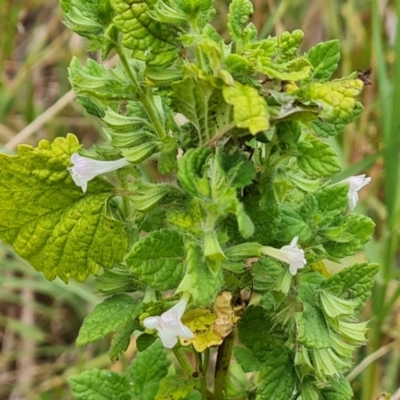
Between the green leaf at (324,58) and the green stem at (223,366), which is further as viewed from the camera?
the green stem at (223,366)

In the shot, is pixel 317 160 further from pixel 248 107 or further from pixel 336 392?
pixel 336 392

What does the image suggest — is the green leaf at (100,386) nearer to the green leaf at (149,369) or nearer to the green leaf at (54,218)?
the green leaf at (149,369)

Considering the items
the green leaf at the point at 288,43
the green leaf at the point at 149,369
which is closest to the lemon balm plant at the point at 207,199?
the green leaf at the point at 288,43

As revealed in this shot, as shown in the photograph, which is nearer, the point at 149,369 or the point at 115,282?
the point at 115,282

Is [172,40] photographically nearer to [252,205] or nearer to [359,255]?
[252,205]

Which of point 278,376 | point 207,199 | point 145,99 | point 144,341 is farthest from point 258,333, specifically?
point 145,99

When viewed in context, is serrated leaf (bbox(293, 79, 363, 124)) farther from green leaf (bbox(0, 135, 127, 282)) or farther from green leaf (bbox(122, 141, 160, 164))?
green leaf (bbox(0, 135, 127, 282))
